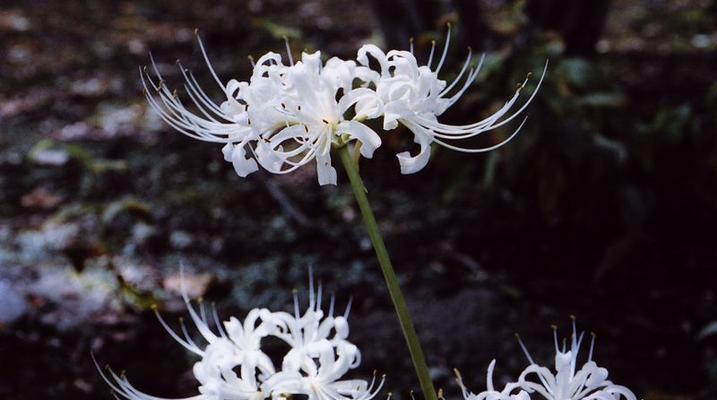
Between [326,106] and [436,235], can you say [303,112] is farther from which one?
[436,235]

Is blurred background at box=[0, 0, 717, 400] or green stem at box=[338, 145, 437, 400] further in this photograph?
blurred background at box=[0, 0, 717, 400]

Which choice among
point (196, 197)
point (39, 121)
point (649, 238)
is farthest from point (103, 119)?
point (649, 238)

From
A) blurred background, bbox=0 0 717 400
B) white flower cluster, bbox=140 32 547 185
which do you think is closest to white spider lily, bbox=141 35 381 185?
white flower cluster, bbox=140 32 547 185

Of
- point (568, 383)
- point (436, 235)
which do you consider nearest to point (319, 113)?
point (568, 383)

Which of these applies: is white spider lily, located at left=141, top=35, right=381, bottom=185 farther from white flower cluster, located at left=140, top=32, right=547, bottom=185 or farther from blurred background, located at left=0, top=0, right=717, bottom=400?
blurred background, located at left=0, top=0, right=717, bottom=400

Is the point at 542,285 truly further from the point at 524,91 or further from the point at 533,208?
the point at 524,91

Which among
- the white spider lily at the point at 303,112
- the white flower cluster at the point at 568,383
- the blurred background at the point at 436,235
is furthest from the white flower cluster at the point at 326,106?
the blurred background at the point at 436,235

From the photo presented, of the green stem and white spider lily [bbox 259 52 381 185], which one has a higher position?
white spider lily [bbox 259 52 381 185]

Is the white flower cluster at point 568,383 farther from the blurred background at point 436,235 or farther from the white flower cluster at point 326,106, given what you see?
the blurred background at point 436,235
